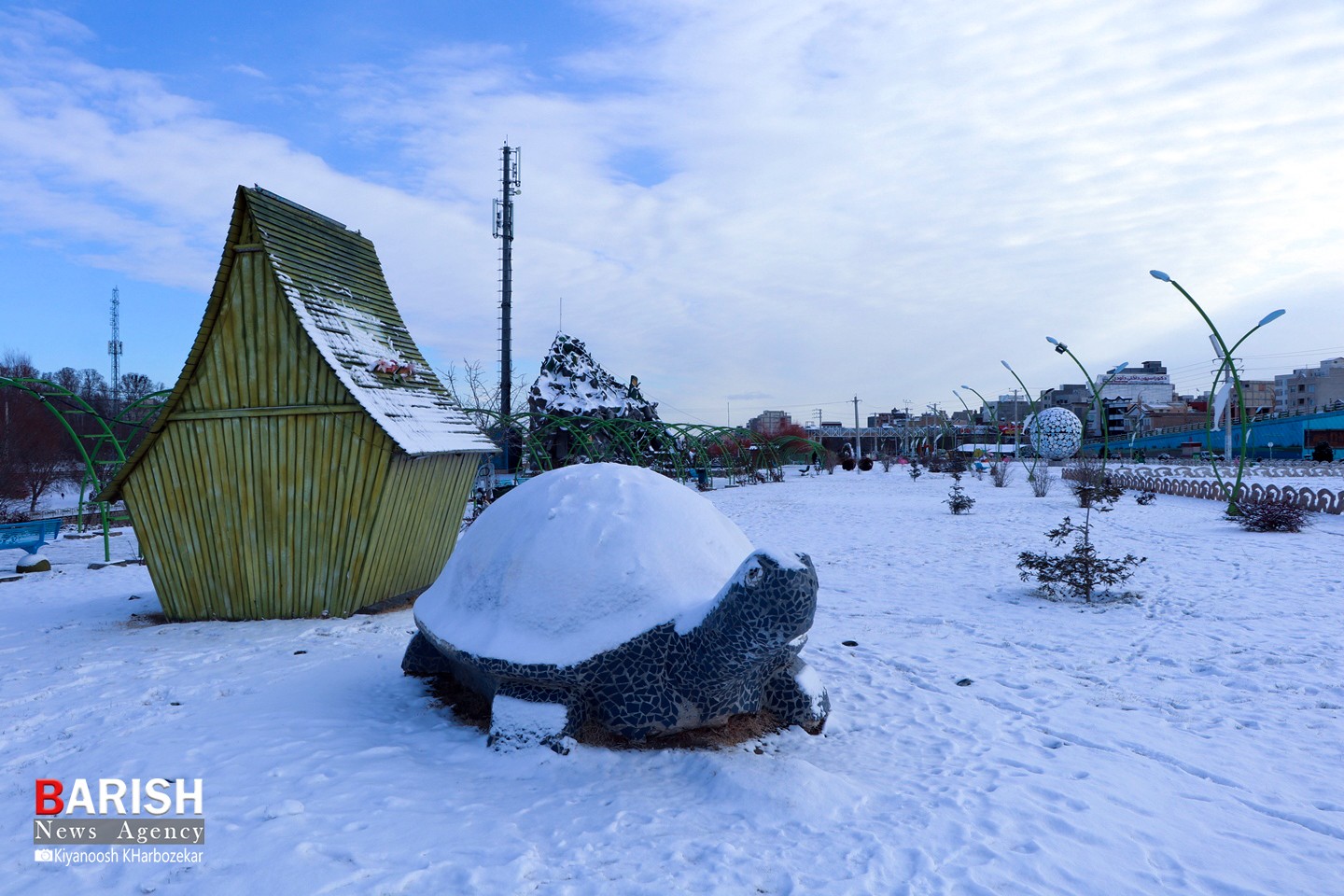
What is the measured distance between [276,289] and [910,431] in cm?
7218

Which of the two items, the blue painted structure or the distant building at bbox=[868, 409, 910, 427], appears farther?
the distant building at bbox=[868, 409, 910, 427]

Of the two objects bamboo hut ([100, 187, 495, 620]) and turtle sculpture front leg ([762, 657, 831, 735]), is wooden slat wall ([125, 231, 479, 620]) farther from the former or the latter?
turtle sculpture front leg ([762, 657, 831, 735])

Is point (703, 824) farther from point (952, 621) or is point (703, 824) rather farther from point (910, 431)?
point (910, 431)

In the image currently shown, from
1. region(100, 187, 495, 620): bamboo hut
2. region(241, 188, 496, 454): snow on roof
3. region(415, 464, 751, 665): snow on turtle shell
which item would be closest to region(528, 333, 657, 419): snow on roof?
region(241, 188, 496, 454): snow on roof

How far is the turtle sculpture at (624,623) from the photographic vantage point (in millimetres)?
3848

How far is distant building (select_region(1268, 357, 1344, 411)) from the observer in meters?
79.4

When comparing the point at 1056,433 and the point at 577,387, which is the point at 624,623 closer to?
the point at 577,387

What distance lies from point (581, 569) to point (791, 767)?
1.60 m

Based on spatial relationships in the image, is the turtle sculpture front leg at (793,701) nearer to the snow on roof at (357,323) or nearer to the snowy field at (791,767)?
the snowy field at (791,767)

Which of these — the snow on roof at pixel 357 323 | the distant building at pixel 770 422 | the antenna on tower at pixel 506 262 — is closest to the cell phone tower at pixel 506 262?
the antenna on tower at pixel 506 262

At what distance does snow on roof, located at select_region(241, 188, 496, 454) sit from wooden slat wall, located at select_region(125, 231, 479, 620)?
18 centimetres

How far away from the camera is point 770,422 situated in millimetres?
108062

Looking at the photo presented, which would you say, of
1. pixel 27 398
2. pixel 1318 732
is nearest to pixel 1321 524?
pixel 1318 732

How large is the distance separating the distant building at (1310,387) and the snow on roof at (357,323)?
92.2m
